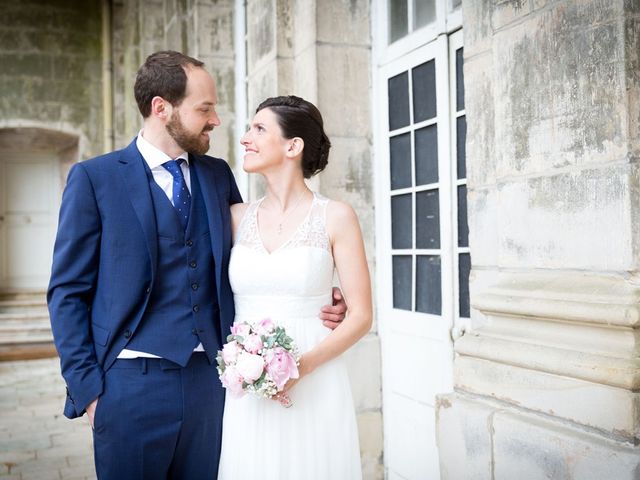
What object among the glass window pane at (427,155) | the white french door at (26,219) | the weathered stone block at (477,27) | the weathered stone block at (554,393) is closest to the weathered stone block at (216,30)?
the glass window pane at (427,155)

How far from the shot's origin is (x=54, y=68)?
10.1 meters

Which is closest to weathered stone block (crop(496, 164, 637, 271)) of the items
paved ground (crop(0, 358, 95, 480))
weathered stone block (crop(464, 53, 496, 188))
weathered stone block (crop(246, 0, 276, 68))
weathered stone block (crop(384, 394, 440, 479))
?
weathered stone block (crop(464, 53, 496, 188))

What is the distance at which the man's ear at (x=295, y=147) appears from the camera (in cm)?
229

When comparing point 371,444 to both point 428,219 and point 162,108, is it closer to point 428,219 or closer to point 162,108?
point 428,219

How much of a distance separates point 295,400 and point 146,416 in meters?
0.45

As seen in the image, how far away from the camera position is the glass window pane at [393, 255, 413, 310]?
365 centimetres

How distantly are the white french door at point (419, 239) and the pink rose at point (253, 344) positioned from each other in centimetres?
153

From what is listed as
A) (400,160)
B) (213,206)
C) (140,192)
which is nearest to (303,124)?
(213,206)

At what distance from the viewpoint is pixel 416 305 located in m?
3.56

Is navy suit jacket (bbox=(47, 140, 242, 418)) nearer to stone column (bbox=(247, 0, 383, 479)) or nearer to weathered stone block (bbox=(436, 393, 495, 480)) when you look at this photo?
weathered stone block (bbox=(436, 393, 495, 480))

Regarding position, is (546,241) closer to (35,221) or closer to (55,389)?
(55,389)

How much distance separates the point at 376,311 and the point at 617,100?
2223 mm

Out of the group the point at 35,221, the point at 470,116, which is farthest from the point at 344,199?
the point at 35,221

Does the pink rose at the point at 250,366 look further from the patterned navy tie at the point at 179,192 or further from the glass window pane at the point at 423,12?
the glass window pane at the point at 423,12
